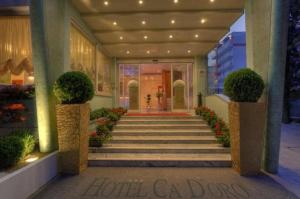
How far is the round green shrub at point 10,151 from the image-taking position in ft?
12.3

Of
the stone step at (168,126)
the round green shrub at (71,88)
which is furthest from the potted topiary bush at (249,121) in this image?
the round green shrub at (71,88)

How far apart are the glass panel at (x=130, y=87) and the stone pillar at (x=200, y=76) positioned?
3.47m

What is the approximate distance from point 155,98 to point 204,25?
23.7 feet

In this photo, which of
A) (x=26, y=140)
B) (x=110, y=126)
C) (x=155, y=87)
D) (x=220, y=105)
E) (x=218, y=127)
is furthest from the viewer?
(x=155, y=87)

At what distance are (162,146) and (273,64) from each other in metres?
3.46

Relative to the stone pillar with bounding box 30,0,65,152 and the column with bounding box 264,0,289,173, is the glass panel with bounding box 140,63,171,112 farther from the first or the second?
the column with bounding box 264,0,289,173

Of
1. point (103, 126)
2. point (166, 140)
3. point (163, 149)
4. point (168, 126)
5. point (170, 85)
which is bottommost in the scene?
point (163, 149)

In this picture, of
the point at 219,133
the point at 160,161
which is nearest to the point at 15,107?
the point at 160,161

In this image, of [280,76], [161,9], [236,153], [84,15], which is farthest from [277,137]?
[84,15]

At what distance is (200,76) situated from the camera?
1320cm

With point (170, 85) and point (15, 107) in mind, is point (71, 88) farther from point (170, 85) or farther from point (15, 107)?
point (170, 85)

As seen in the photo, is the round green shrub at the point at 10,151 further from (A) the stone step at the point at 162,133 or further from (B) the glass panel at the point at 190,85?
(B) the glass panel at the point at 190,85

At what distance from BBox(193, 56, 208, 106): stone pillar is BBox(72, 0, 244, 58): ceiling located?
1.19 metres

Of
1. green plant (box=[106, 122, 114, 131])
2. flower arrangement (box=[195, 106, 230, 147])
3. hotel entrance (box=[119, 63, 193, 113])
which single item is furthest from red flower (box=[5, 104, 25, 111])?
hotel entrance (box=[119, 63, 193, 113])
